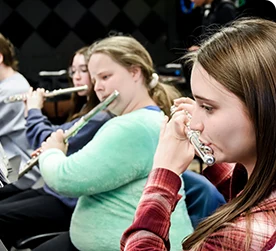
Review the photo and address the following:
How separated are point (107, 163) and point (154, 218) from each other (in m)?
0.49

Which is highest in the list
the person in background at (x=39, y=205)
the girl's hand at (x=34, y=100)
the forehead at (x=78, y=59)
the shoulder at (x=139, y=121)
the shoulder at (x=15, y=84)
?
the shoulder at (x=139, y=121)

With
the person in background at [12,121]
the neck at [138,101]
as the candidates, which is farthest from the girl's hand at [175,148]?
the person in background at [12,121]

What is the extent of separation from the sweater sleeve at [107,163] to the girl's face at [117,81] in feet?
0.86

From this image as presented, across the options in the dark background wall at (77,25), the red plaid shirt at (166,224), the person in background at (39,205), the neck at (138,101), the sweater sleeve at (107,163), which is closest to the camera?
the red plaid shirt at (166,224)

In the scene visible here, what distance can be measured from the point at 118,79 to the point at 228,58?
87cm

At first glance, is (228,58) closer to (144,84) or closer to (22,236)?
(144,84)

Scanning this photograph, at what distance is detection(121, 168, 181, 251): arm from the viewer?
901 millimetres

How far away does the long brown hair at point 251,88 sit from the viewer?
0.83 m

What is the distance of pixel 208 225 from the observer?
0.90 metres

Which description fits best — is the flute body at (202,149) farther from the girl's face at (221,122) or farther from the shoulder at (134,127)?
the shoulder at (134,127)

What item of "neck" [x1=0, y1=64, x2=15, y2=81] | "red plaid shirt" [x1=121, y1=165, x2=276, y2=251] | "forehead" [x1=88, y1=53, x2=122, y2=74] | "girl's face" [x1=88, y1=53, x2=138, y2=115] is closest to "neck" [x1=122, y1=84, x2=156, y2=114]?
"girl's face" [x1=88, y1=53, x2=138, y2=115]

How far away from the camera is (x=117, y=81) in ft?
5.61

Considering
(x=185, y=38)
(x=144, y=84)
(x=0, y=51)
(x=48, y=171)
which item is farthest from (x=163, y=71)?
(x=48, y=171)

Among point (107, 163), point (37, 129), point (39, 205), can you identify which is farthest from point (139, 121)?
point (37, 129)
